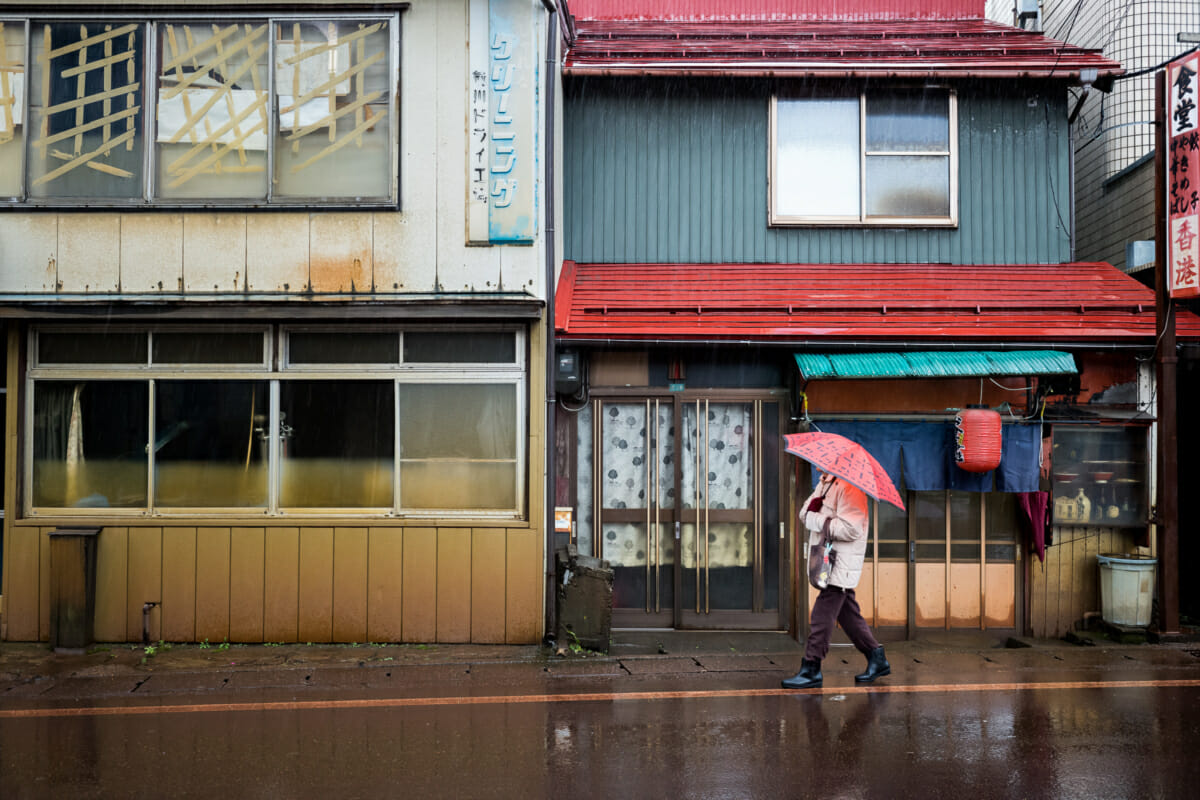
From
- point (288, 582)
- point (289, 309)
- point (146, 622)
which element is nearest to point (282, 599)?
point (288, 582)

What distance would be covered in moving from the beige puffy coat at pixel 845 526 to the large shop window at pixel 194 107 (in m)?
5.58

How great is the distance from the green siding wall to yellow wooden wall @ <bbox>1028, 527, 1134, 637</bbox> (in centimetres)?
338

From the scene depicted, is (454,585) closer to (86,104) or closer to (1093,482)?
(86,104)

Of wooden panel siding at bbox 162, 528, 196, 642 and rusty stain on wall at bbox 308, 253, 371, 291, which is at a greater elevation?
rusty stain on wall at bbox 308, 253, 371, 291

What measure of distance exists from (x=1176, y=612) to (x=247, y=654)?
373 inches

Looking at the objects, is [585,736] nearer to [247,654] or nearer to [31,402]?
[247,654]

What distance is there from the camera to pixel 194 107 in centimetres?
980

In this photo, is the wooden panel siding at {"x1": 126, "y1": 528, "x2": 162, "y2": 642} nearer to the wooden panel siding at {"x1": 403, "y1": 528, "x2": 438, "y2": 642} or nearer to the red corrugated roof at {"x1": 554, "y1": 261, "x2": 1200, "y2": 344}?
the wooden panel siding at {"x1": 403, "y1": 528, "x2": 438, "y2": 642}

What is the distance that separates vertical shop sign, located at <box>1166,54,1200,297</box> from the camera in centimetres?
937

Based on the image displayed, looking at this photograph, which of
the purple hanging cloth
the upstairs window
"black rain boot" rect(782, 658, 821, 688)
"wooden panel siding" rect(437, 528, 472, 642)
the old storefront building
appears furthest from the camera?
the upstairs window

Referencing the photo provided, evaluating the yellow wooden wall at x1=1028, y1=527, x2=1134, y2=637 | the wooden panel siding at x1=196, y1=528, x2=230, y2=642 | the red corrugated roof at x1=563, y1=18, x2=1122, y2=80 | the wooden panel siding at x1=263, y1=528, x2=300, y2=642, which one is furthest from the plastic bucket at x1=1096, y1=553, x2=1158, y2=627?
the wooden panel siding at x1=196, y1=528, x2=230, y2=642

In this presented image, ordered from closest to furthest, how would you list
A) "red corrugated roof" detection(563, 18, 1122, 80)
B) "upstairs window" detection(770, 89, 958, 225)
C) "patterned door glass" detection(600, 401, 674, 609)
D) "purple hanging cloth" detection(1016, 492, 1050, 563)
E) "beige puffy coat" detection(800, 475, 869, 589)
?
1. "beige puffy coat" detection(800, 475, 869, 589)
2. "purple hanging cloth" detection(1016, 492, 1050, 563)
3. "patterned door glass" detection(600, 401, 674, 609)
4. "red corrugated roof" detection(563, 18, 1122, 80)
5. "upstairs window" detection(770, 89, 958, 225)

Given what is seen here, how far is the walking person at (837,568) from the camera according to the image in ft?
25.3

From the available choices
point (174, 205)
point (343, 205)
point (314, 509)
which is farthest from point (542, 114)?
point (314, 509)
